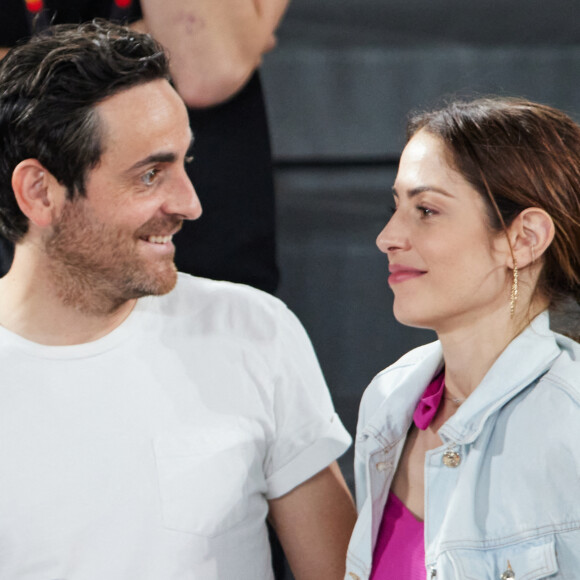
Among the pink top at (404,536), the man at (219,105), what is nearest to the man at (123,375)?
the pink top at (404,536)

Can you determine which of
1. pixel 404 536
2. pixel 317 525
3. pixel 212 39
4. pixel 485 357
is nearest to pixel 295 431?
pixel 317 525

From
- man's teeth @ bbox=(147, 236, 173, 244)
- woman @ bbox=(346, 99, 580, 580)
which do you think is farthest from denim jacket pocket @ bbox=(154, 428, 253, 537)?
man's teeth @ bbox=(147, 236, 173, 244)

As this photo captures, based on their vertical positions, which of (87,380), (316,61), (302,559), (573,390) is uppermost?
(316,61)

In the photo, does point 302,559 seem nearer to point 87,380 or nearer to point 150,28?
point 87,380

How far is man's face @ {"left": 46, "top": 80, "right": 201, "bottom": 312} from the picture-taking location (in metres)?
1.43

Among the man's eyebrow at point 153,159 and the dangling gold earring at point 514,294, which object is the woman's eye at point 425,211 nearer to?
the dangling gold earring at point 514,294

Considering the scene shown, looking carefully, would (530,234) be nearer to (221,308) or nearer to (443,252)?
(443,252)

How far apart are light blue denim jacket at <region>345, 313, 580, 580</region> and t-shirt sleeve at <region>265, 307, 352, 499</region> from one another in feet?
0.55

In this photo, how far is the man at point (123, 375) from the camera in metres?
1.38

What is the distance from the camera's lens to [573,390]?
1157 mm

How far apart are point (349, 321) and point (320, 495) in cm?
48

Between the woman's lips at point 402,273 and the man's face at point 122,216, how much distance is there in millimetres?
347

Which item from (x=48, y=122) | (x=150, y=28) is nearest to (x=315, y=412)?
(x=48, y=122)

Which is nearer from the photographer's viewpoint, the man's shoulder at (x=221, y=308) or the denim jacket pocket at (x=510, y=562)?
the denim jacket pocket at (x=510, y=562)
